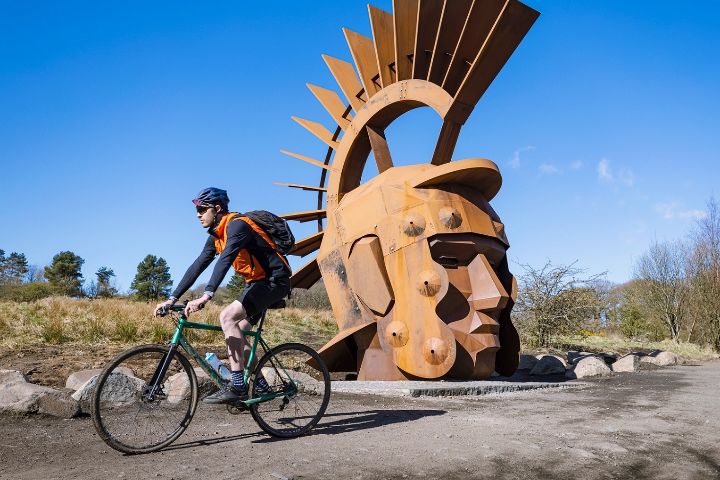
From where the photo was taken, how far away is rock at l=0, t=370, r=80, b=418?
198 inches

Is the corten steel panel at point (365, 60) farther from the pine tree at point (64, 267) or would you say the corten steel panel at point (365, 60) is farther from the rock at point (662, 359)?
the pine tree at point (64, 267)

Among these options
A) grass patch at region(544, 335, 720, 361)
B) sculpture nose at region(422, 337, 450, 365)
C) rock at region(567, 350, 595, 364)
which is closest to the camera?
sculpture nose at region(422, 337, 450, 365)

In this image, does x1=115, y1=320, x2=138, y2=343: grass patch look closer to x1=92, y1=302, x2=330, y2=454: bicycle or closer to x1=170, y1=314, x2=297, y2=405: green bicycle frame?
x1=92, y1=302, x2=330, y2=454: bicycle

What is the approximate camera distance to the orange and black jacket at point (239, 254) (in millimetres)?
4234

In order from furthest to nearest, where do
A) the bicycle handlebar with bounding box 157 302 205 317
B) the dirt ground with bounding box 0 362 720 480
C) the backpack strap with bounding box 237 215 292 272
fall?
the backpack strap with bounding box 237 215 292 272, the bicycle handlebar with bounding box 157 302 205 317, the dirt ground with bounding box 0 362 720 480

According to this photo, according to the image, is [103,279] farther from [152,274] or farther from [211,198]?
[211,198]

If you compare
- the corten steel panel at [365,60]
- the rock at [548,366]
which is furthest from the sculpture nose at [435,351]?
the corten steel panel at [365,60]

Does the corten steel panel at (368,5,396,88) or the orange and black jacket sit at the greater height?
the corten steel panel at (368,5,396,88)

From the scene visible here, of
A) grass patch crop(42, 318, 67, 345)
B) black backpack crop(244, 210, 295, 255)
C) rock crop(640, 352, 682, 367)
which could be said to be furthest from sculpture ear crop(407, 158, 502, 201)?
rock crop(640, 352, 682, 367)

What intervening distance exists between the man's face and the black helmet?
34 millimetres

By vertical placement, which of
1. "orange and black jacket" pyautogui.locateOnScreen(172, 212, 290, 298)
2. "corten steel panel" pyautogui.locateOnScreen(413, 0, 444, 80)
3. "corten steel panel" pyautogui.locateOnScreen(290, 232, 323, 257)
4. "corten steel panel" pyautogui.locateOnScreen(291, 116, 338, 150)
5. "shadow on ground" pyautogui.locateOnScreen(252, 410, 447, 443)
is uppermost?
"corten steel panel" pyautogui.locateOnScreen(413, 0, 444, 80)

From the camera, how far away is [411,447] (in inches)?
A: 161

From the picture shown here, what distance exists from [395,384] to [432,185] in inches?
119

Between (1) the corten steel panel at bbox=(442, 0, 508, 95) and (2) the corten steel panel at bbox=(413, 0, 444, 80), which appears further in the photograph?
(2) the corten steel panel at bbox=(413, 0, 444, 80)
